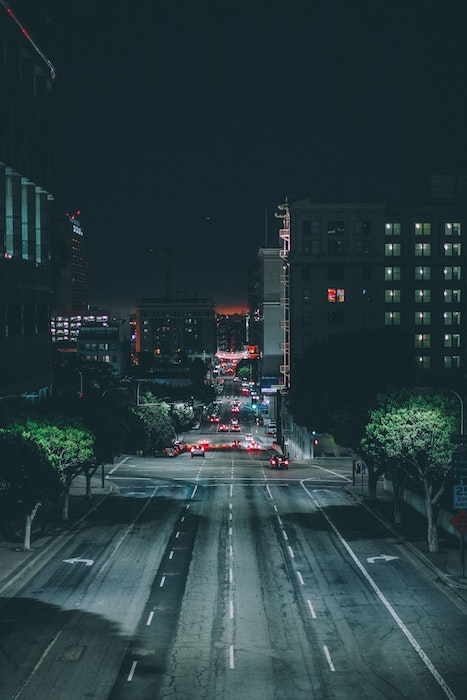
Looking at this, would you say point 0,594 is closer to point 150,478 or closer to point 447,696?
point 447,696

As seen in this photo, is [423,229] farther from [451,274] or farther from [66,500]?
[66,500]

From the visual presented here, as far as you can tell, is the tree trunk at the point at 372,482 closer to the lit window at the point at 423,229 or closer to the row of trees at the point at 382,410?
the row of trees at the point at 382,410

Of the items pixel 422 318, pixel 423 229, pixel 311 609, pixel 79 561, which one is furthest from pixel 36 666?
pixel 423 229

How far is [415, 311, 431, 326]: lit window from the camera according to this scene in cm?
14600

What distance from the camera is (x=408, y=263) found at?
147 m

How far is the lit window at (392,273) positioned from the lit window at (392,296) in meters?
2.22

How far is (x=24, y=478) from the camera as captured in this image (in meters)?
43.3

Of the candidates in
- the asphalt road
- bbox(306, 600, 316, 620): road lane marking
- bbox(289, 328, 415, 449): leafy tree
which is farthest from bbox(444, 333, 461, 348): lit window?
bbox(306, 600, 316, 620): road lane marking

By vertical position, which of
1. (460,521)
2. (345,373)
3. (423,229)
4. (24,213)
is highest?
(423,229)

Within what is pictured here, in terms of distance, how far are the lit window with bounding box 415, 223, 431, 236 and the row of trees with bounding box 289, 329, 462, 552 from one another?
103 ft

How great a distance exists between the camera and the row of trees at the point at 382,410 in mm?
46000

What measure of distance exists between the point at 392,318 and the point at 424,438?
333 ft

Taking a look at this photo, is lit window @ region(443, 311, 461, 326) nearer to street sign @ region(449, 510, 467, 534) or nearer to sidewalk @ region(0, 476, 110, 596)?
sidewalk @ region(0, 476, 110, 596)

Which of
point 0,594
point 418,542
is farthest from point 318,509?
point 0,594
